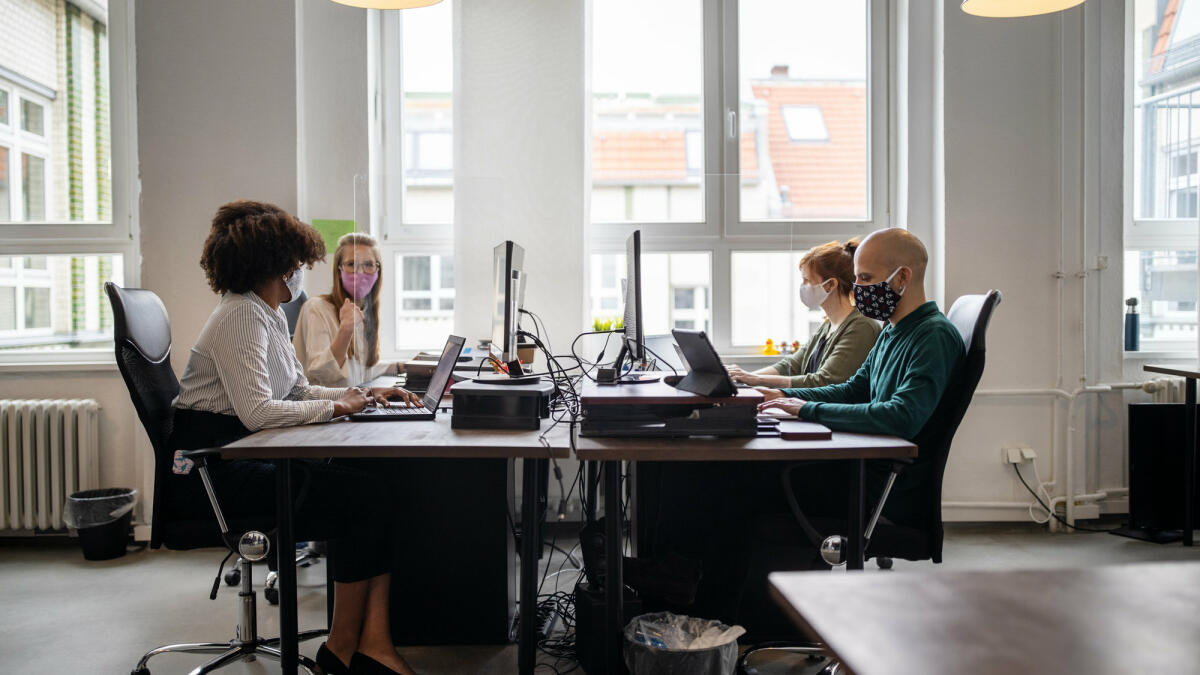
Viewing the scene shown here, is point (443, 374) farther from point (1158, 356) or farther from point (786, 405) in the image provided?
point (1158, 356)

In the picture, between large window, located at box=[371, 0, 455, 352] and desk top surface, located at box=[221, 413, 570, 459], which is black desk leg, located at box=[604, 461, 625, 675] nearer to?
desk top surface, located at box=[221, 413, 570, 459]

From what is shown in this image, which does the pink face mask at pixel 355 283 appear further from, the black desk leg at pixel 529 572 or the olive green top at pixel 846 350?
the olive green top at pixel 846 350

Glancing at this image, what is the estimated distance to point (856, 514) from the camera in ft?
6.18

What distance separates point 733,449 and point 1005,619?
1.11 m

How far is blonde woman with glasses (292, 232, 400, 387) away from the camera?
10.4 ft

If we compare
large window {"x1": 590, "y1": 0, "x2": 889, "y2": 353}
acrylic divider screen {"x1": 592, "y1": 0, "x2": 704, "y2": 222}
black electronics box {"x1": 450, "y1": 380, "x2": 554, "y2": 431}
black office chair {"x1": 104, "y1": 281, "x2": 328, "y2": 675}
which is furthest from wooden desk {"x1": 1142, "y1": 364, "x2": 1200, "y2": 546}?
black office chair {"x1": 104, "y1": 281, "x2": 328, "y2": 675}

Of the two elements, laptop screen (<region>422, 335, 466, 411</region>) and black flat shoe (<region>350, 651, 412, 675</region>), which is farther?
laptop screen (<region>422, 335, 466, 411</region>)

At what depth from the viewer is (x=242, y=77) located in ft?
11.7

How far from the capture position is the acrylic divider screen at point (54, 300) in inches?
147

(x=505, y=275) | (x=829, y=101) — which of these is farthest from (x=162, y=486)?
(x=829, y=101)

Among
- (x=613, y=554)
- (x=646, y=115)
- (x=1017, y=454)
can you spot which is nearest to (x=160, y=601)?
(x=613, y=554)

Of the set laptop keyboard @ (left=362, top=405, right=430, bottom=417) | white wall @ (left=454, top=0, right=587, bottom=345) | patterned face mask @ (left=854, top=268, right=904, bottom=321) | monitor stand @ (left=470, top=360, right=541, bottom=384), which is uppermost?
white wall @ (left=454, top=0, right=587, bottom=345)

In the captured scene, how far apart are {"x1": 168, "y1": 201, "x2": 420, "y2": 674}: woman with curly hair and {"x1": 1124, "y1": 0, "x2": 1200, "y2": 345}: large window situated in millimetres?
3819

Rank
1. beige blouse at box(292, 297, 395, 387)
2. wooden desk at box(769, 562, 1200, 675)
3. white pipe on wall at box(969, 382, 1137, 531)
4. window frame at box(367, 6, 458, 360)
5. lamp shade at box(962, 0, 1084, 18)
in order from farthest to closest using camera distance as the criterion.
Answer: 1. window frame at box(367, 6, 458, 360)
2. white pipe on wall at box(969, 382, 1137, 531)
3. beige blouse at box(292, 297, 395, 387)
4. lamp shade at box(962, 0, 1084, 18)
5. wooden desk at box(769, 562, 1200, 675)
